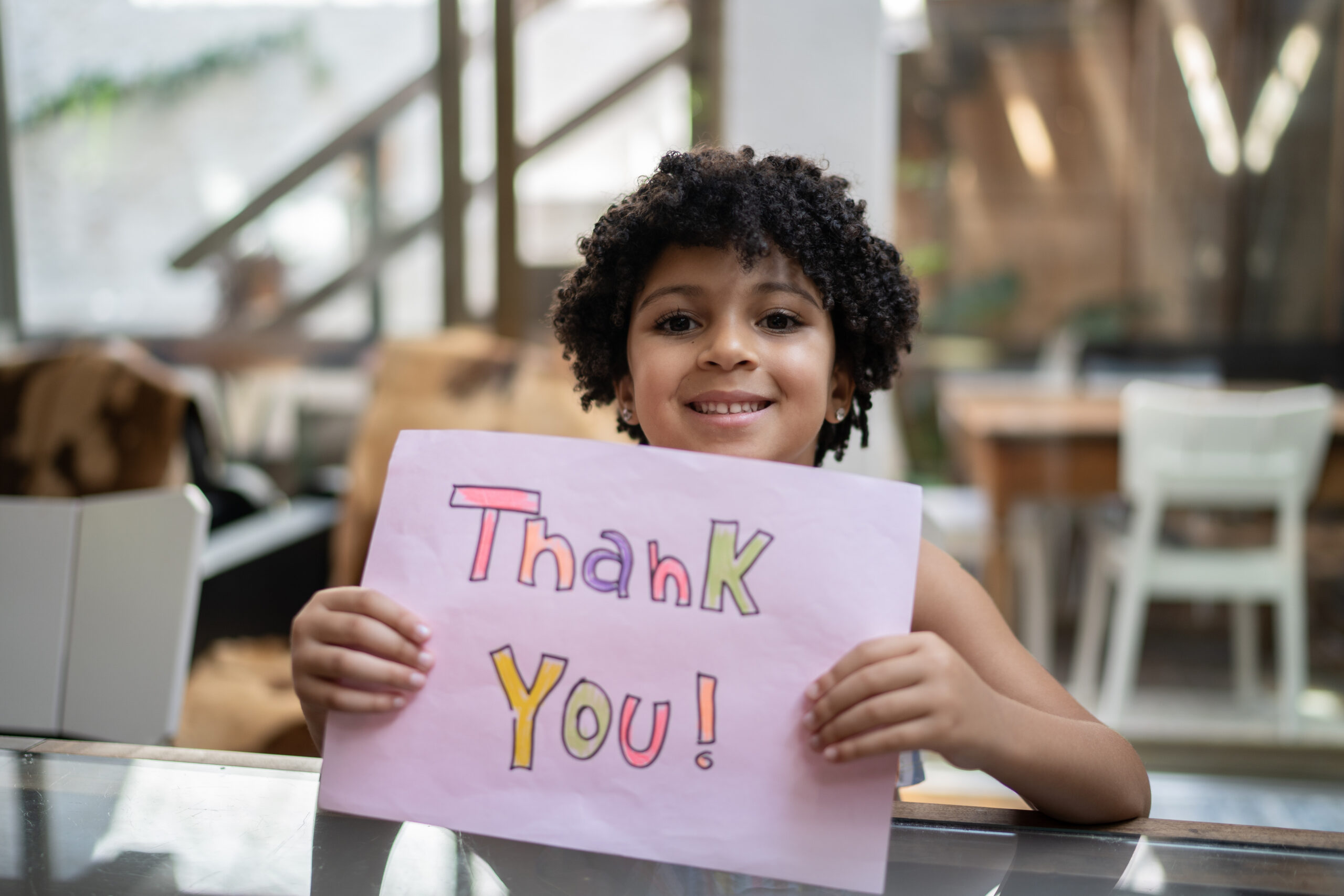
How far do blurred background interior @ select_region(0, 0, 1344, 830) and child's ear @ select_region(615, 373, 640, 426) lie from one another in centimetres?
132

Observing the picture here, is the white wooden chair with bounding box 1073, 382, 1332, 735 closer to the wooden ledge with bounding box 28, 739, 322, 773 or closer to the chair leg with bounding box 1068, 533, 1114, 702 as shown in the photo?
the chair leg with bounding box 1068, 533, 1114, 702

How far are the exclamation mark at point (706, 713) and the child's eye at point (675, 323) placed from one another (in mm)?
256

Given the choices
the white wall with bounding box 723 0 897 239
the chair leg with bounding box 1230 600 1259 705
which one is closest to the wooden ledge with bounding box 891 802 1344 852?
the white wall with bounding box 723 0 897 239

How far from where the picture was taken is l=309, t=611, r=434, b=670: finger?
0.48 metres

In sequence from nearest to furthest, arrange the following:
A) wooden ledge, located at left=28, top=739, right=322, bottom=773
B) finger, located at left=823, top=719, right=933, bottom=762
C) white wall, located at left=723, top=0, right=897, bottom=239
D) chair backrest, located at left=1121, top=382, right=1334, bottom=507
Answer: finger, located at left=823, top=719, right=933, bottom=762 → wooden ledge, located at left=28, top=739, right=322, bottom=773 → white wall, located at left=723, top=0, right=897, bottom=239 → chair backrest, located at left=1121, top=382, right=1334, bottom=507

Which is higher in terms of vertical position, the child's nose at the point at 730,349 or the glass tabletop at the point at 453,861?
the child's nose at the point at 730,349

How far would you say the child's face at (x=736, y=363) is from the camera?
0.61 meters

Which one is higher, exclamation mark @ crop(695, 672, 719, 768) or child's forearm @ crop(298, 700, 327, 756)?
exclamation mark @ crop(695, 672, 719, 768)

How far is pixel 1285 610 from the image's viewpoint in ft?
7.04

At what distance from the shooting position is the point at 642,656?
46 centimetres

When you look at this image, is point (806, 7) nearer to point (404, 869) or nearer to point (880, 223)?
point (880, 223)

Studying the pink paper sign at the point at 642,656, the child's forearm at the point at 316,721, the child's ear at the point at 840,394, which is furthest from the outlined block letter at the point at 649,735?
the child's ear at the point at 840,394

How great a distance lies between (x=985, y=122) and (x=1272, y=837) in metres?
1.99

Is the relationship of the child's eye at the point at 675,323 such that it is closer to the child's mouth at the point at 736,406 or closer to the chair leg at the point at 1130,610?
the child's mouth at the point at 736,406
